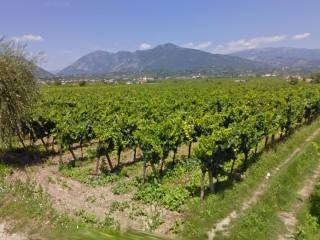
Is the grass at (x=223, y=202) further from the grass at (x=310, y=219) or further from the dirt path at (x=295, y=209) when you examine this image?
the grass at (x=310, y=219)

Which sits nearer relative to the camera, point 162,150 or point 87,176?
point 162,150

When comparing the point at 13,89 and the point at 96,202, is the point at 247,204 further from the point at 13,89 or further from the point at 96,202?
the point at 13,89

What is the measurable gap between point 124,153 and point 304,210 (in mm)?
12435

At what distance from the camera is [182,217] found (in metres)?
15.0

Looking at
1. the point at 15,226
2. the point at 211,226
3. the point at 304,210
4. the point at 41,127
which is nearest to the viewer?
the point at 15,226

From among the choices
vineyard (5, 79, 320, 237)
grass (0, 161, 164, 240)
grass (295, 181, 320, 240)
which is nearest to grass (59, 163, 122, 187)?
vineyard (5, 79, 320, 237)

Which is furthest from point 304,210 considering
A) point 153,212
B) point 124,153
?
point 124,153

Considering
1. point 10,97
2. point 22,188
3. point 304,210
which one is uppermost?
point 10,97

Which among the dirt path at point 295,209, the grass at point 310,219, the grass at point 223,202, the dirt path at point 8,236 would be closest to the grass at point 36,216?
the dirt path at point 8,236

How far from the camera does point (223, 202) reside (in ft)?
52.9

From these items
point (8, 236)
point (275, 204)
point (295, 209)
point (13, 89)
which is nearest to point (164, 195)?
point (275, 204)

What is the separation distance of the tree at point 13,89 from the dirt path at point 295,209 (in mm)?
13944

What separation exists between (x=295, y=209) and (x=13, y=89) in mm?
14518

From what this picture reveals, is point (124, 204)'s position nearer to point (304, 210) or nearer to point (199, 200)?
point (199, 200)
